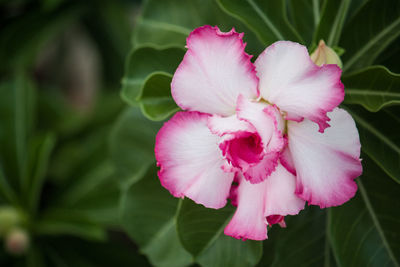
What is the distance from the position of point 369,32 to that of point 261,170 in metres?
0.28

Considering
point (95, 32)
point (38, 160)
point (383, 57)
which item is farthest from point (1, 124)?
point (383, 57)

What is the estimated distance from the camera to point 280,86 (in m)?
0.50

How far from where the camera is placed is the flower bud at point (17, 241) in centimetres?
108

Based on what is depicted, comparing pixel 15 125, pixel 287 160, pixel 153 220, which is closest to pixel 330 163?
pixel 287 160

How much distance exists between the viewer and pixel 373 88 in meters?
0.56

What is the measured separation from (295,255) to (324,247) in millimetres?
56

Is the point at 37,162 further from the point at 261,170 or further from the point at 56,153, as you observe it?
the point at 261,170

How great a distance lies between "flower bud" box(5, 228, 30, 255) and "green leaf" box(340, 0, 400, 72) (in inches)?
33.2

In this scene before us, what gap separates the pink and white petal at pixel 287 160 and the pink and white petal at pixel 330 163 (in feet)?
0.04

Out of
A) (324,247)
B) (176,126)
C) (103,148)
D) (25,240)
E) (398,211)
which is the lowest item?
(25,240)

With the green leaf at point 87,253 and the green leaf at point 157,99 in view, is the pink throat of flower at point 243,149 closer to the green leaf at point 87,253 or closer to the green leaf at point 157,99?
the green leaf at point 157,99

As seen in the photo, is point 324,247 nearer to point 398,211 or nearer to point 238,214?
point 398,211

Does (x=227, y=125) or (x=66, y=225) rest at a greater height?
(x=227, y=125)

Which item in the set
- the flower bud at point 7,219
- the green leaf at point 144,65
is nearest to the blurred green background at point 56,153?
the flower bud at point 7,219
